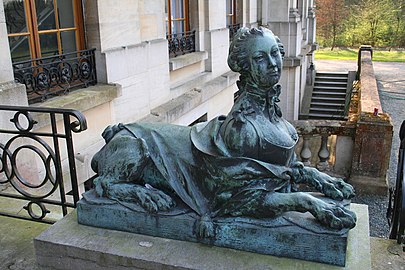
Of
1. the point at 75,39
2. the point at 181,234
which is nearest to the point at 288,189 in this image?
the point at 181,234

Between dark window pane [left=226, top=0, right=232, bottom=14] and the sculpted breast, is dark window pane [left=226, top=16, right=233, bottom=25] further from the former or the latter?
the sculpted breast

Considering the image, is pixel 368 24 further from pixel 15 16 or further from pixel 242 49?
pixel 242 49

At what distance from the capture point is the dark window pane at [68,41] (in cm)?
596

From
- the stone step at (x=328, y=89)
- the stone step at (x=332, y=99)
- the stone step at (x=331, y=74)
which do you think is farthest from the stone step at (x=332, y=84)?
Answer: the stone step at (x=332, y=99)

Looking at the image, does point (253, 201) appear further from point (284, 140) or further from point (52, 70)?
point (52, 70)

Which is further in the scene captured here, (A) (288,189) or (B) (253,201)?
(A) (288,189)

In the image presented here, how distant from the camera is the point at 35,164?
5062mm

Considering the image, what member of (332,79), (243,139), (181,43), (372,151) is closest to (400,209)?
(243,139)

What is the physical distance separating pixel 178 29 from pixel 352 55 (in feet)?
91.6

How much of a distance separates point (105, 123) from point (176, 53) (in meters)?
3.42

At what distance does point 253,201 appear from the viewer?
262 cm

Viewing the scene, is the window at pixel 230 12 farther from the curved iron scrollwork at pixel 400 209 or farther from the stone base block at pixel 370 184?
the curved iron scrollwork at pixel 400 209

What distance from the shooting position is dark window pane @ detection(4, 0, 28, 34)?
5.13m

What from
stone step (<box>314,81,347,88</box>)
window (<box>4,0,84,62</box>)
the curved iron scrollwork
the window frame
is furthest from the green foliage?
the curved iron scrollwork
